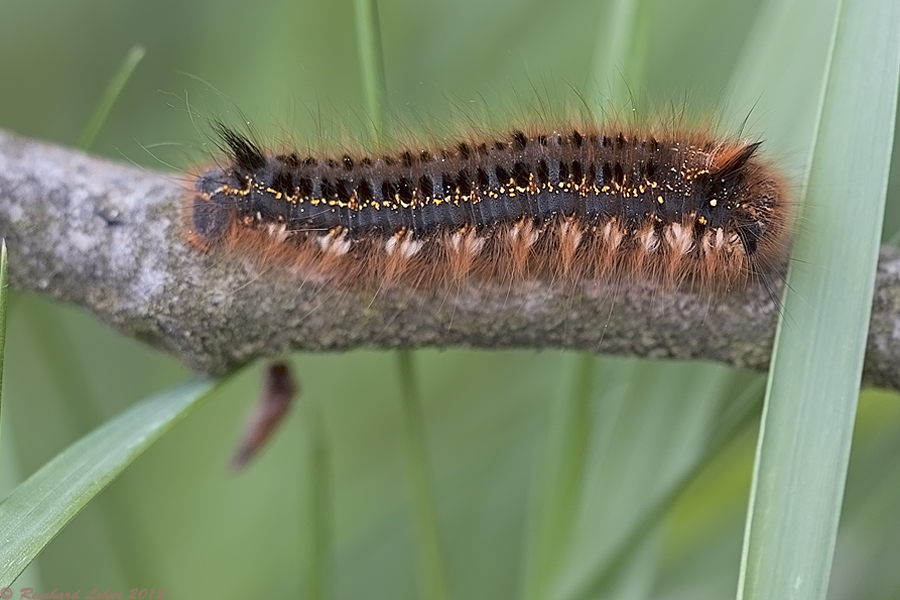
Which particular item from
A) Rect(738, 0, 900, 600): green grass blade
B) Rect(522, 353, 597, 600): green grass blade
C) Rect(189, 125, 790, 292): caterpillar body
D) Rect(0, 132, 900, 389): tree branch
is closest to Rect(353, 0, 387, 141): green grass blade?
Rect(189, 125, 790, 292): caterpillar body

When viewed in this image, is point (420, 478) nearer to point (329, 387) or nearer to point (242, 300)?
point (242, 300)

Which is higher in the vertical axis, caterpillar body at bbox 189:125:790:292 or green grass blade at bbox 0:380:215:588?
caterpillar body at bbox 189:125:790:292

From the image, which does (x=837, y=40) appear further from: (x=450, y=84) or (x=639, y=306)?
(x=450, y=84)

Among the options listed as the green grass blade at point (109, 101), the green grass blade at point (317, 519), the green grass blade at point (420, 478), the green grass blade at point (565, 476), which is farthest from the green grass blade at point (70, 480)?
the green grass blade at point (565, 476)

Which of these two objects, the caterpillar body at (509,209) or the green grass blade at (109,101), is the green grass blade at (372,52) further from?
the green grass blade at (109,101)

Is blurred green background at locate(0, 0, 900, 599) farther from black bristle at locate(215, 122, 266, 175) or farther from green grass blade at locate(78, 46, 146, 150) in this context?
green grass blade at locate(78, 46, 146, 150)
